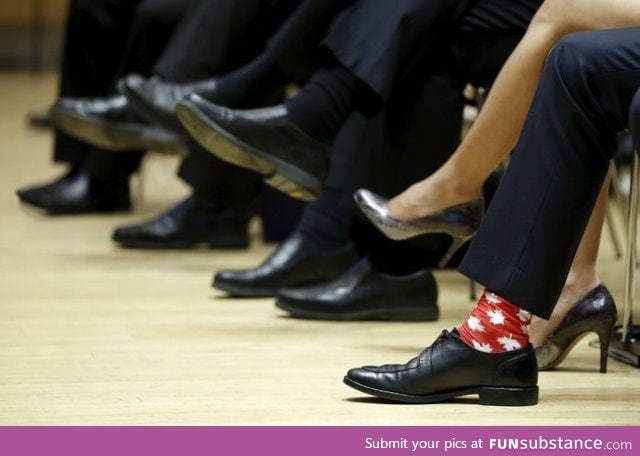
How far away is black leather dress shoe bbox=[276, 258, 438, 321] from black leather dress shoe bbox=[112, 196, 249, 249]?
2.32 feet

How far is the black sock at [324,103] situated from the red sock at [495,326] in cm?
64

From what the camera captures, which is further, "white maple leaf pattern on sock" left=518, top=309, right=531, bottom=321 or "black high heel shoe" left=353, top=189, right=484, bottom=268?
"black high heel shoe" left=353, top=189, right=484, bottom=268

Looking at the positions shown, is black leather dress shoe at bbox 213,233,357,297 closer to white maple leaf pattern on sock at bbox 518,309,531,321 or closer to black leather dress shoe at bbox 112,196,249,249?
black leather dress shoe at bbox 112,196,249,249

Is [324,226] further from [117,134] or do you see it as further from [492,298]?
[492,298]

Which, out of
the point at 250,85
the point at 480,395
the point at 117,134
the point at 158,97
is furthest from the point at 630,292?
the point at 117,134

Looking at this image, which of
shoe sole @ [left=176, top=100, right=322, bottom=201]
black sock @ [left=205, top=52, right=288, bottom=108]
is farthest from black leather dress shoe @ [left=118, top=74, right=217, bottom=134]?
shoe sole @ [left=176, top=100, right=322, bottom=201]

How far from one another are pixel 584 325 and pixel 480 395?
25 centimetres

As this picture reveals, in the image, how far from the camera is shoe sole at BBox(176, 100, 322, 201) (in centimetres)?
222

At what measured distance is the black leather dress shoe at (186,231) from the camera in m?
2.96

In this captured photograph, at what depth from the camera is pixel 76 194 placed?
3.41 m

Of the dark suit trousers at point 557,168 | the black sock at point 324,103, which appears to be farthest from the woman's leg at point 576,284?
the black sock at point 324,103
